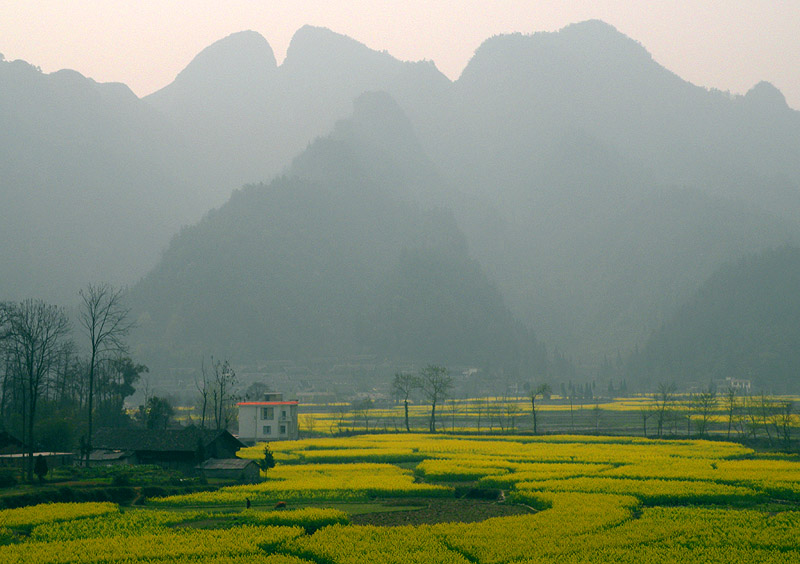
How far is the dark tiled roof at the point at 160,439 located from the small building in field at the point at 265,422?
2364cm

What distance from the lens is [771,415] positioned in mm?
113938

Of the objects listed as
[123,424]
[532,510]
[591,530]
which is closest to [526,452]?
→ [532,510]

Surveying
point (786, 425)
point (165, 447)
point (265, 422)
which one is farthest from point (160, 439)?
point (786, 425)

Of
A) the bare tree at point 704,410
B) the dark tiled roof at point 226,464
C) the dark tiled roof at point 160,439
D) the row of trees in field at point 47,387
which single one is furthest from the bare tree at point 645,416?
the row of trees in field at point 47,387

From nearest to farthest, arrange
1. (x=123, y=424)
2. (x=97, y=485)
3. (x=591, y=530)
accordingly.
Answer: (x=591, y=530) < (x=97, y=485) < (x=123, y=424)

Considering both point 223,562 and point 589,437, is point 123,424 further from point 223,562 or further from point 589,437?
point 223,562

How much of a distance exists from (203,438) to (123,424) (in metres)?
40.2

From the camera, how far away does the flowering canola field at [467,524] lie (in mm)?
32906

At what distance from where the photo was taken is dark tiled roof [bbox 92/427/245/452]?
6706 centimetres

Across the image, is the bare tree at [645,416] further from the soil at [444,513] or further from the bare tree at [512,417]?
the soil at [444,513]

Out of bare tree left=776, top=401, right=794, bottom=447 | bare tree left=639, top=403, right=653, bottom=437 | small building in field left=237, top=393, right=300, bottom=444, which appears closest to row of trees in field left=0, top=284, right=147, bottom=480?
small building in field left=237, top=393, right=300, bottom=444

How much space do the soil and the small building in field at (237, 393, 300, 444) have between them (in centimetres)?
4988

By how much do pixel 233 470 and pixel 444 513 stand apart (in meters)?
21.0

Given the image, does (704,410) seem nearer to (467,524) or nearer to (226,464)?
(226,464)
